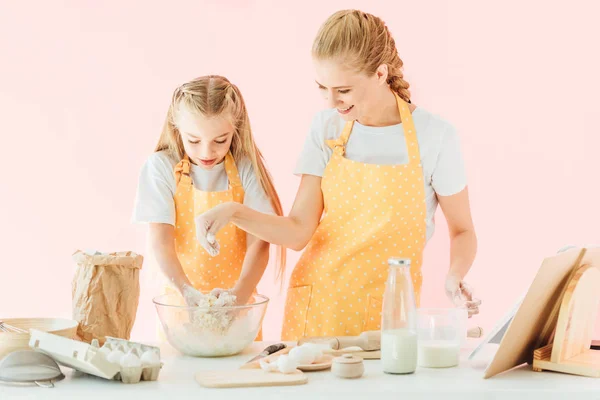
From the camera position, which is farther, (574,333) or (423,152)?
(423,152)

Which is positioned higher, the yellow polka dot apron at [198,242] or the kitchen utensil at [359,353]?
the yellow polka dot apron at [198,242]

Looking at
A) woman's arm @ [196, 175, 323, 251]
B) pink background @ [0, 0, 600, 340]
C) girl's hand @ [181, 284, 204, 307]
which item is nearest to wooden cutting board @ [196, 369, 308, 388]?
girl's hand @ [181, 284, 204, 307]

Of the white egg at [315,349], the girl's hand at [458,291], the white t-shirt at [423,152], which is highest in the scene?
the white t-shirt at [423,152]

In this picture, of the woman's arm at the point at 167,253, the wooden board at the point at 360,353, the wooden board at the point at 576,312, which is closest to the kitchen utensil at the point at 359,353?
the wooden board at the point at 360,353

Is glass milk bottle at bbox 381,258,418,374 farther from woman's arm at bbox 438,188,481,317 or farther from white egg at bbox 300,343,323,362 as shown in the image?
woman's arm at bbox 438,188,481,317

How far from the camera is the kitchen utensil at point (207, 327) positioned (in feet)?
5.84

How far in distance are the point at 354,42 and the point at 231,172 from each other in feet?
1.77

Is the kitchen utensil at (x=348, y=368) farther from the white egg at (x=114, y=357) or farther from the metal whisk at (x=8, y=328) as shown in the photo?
the metal whisk at (x=8, y=328)

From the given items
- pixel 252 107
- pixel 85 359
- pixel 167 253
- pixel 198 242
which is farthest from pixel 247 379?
pixel 252 107

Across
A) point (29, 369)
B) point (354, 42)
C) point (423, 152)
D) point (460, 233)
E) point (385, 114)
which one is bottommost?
point (29, 369)

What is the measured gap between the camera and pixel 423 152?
2316mm

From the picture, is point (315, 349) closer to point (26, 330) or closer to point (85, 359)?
point (85, 359)

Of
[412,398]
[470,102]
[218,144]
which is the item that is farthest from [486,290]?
[412,398]

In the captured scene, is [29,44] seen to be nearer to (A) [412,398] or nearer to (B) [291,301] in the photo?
(B) [291,301]
